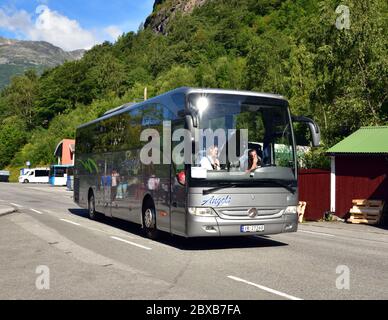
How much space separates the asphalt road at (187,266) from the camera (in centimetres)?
702

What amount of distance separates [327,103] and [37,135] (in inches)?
3261

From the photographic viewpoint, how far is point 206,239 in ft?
42.6

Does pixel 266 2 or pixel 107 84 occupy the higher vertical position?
pixel 266 2

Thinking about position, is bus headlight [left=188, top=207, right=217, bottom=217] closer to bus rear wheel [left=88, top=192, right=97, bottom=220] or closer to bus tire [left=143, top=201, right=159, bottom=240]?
bus tire [left=143, top=201, right=159, bottom=240]

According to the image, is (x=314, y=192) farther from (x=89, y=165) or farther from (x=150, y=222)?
(x=150, y=222)

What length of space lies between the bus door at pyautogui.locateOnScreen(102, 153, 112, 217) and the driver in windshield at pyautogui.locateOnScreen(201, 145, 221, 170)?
257 inches

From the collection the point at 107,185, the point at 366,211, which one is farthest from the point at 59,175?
the point at 366,211

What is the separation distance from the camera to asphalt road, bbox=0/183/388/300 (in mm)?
7023

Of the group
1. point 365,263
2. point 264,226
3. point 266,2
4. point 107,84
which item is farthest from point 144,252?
point 266,2

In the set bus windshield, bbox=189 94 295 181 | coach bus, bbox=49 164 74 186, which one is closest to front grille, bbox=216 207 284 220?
bus windshield, bbox=189 94 295 181

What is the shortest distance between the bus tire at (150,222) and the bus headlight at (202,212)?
91.7 inches

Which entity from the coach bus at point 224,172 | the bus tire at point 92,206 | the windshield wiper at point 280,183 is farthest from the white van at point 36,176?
the windshield wiper at point 280,183

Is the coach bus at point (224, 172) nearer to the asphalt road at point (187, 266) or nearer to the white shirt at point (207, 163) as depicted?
the white shirt at point (207, 163)
